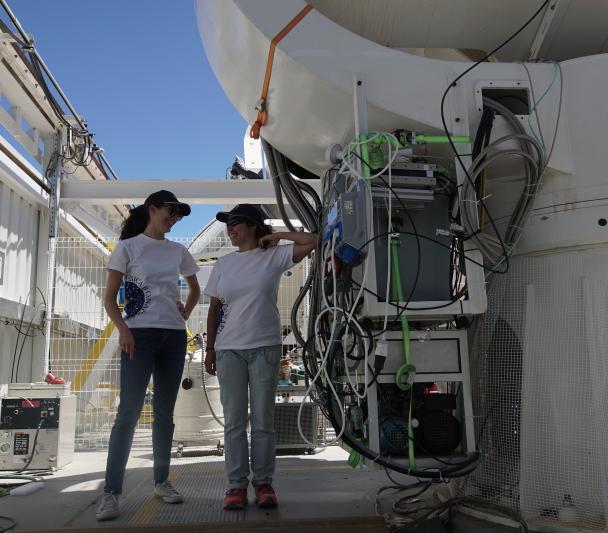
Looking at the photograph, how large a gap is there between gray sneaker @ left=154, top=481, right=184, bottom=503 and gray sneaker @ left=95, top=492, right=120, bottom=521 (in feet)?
1.05

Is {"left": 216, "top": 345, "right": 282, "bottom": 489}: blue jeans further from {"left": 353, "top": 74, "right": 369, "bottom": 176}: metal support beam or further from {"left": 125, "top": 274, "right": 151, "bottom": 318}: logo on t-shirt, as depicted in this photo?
{"left": 353, "top": 74, "right": 369, "bottom": 176}: metal support beam

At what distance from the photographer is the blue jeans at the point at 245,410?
9.26 feet

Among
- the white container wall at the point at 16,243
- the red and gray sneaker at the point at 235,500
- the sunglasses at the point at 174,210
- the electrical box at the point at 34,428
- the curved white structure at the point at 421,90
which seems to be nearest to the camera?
the curved white structure at the point at 421,90

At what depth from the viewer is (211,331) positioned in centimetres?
317

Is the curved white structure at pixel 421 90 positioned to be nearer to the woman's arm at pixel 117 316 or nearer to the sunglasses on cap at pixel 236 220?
the sunglasses on cap at pixel 236 220

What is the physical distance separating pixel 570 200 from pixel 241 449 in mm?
1954

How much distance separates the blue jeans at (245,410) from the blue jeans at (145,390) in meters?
0.30

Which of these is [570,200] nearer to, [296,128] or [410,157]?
[410,157]

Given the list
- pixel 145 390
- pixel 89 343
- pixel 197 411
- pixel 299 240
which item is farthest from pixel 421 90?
pixel 89 343

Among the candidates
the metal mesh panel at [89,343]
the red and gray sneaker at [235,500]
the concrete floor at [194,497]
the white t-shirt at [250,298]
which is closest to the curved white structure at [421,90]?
the white t-shirt at [250,298]

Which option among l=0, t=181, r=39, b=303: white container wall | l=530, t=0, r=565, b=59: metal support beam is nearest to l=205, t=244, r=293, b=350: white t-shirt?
l=530, t=0, r=565, b=59: metal support beam

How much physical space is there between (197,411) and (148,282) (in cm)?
→ 265

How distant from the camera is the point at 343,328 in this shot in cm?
241

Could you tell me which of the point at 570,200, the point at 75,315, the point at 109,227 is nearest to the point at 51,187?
the point at 75,315
